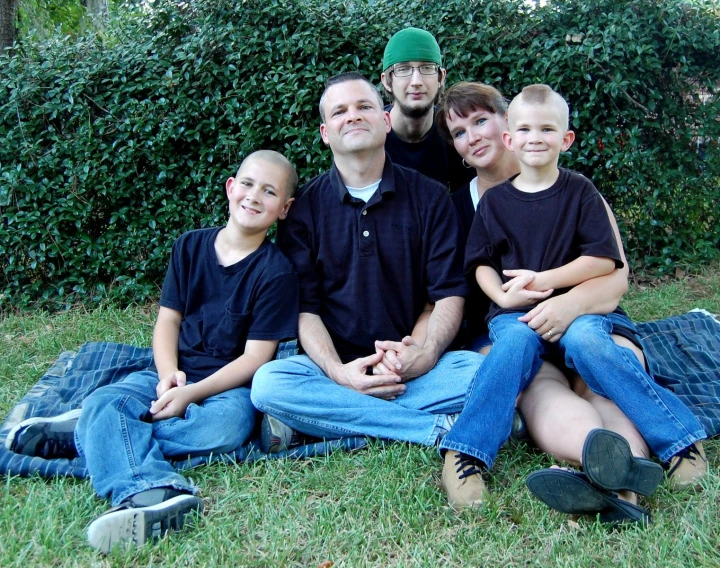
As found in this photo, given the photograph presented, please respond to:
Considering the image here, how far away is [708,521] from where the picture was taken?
7.49ft

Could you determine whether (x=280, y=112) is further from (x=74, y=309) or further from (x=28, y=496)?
(x=28, y=496)

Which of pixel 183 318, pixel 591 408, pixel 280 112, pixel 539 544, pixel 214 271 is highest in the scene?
pixel 280 112

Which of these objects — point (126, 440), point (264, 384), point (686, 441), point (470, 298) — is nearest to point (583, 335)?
point (686, 441)

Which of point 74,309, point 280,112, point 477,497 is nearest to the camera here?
point 477,497

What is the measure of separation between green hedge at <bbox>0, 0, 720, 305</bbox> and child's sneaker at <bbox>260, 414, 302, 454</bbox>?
2657 millimetres

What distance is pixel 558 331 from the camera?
2838mm

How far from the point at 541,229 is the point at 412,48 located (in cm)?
156

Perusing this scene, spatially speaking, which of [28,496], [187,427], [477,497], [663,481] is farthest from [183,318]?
[663,481]

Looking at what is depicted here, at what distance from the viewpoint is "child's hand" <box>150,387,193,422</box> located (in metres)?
2.88

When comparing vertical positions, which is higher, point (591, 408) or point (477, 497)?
point (591, 408)

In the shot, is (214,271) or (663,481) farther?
(214,271)

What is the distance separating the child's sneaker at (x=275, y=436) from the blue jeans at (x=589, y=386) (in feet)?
2.38

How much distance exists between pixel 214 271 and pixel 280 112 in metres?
2.20

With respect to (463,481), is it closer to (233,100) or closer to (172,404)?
(172,404)
